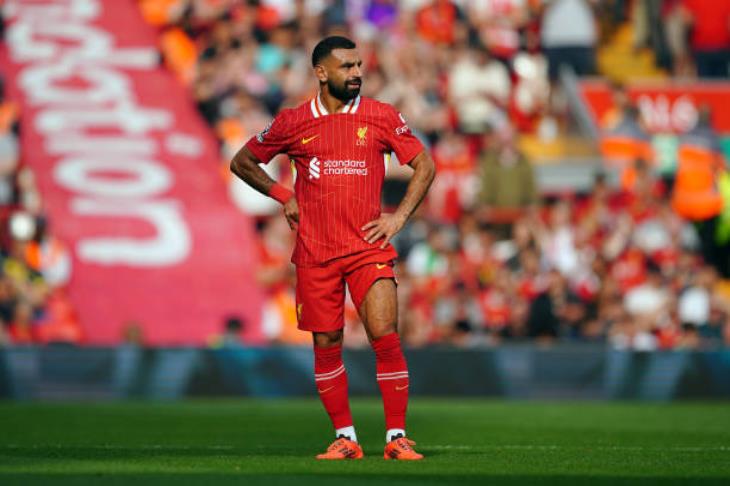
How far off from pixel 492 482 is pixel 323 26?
1656 centimetres

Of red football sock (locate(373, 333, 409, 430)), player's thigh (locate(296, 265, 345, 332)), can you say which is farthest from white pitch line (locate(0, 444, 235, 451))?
red football sock (locate(373, 333, 409, 430))

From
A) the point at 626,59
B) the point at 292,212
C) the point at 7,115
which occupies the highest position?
the point at 626,59

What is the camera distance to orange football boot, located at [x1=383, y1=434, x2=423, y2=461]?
8906mm

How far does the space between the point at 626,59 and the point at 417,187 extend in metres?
17.2

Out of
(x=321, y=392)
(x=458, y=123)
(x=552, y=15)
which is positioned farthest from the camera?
(x=552, y=15)

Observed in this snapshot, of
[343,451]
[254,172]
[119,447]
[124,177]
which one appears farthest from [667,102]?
[343,451]

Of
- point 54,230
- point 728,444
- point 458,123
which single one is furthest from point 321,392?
point 458,123

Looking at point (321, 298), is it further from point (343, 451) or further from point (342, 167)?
point (343, 451)

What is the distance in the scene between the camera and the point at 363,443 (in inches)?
428

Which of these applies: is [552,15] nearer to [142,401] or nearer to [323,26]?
[323,26]

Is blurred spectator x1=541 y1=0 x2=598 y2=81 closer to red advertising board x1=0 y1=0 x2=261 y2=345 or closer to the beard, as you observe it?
red advertising board x1=0 y1=0 x2=261 y2=345

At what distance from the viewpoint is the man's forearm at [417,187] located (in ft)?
29.7

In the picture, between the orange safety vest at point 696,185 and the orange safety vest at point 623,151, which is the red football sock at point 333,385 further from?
the orange safety vest at point 623,151

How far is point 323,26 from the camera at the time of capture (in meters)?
23.8
